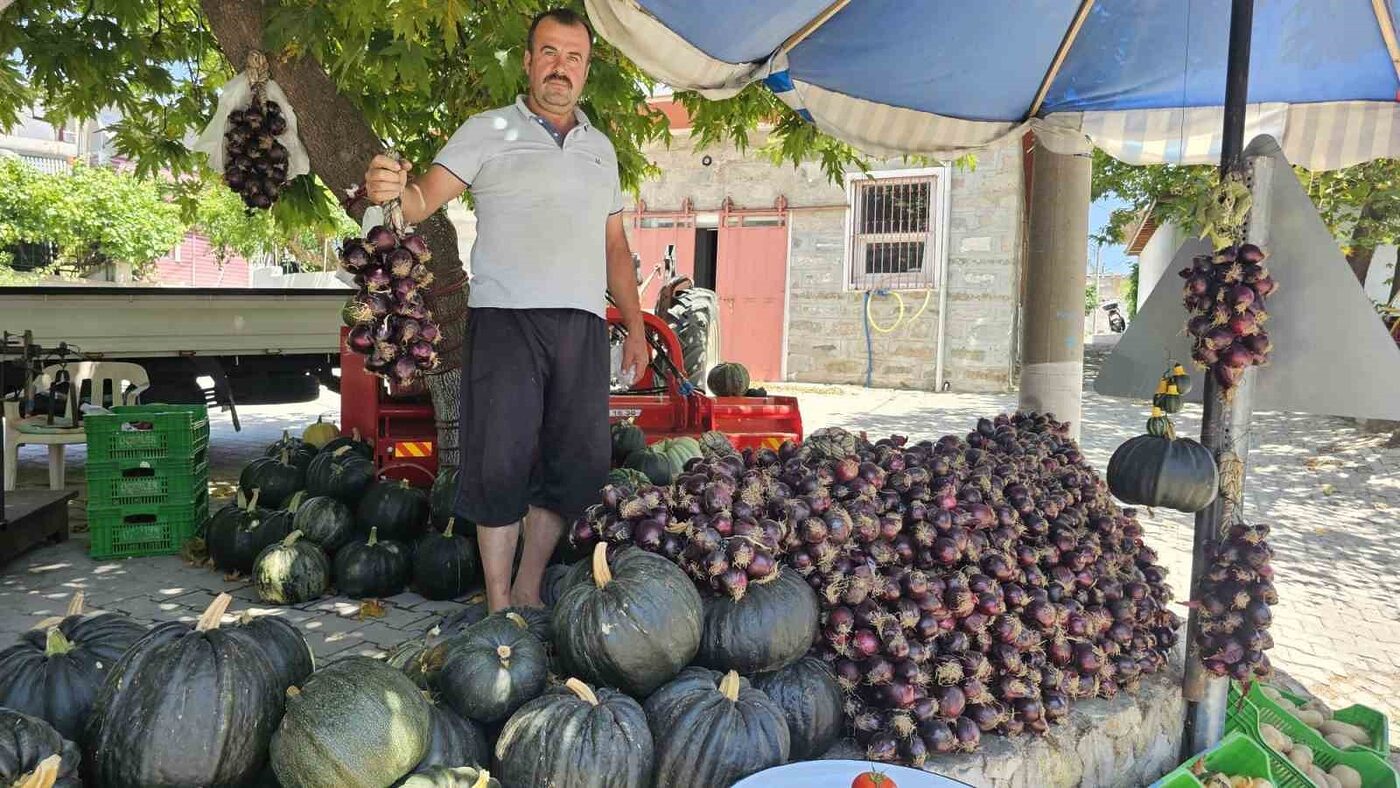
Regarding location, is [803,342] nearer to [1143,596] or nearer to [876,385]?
[876,385]

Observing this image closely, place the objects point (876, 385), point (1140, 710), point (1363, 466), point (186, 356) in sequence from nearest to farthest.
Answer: point (1140, 710)
point (186, 356)
point (1363, 466)
point (876, 385)

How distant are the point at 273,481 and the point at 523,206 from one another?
3.45 metres

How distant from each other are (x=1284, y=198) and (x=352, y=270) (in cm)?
304

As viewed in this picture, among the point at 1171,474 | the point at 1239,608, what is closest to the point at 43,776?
the point at 1171,474

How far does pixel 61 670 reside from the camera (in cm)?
190

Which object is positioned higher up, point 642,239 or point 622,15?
point 642,239

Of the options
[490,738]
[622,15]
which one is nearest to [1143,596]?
[490,738]

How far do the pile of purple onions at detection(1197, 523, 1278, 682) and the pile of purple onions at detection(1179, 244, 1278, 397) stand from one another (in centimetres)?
57

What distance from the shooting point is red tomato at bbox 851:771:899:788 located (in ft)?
6.27

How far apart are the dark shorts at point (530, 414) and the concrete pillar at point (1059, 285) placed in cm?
302

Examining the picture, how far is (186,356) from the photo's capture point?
29.2ft

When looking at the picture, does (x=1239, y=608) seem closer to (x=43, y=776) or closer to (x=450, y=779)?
(x=450, y=779)

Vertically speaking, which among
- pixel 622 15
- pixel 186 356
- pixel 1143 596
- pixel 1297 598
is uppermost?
pixel 622 15

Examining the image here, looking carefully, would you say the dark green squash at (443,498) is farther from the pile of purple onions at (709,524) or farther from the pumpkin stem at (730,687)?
the pumpkin stem at (730,687)
